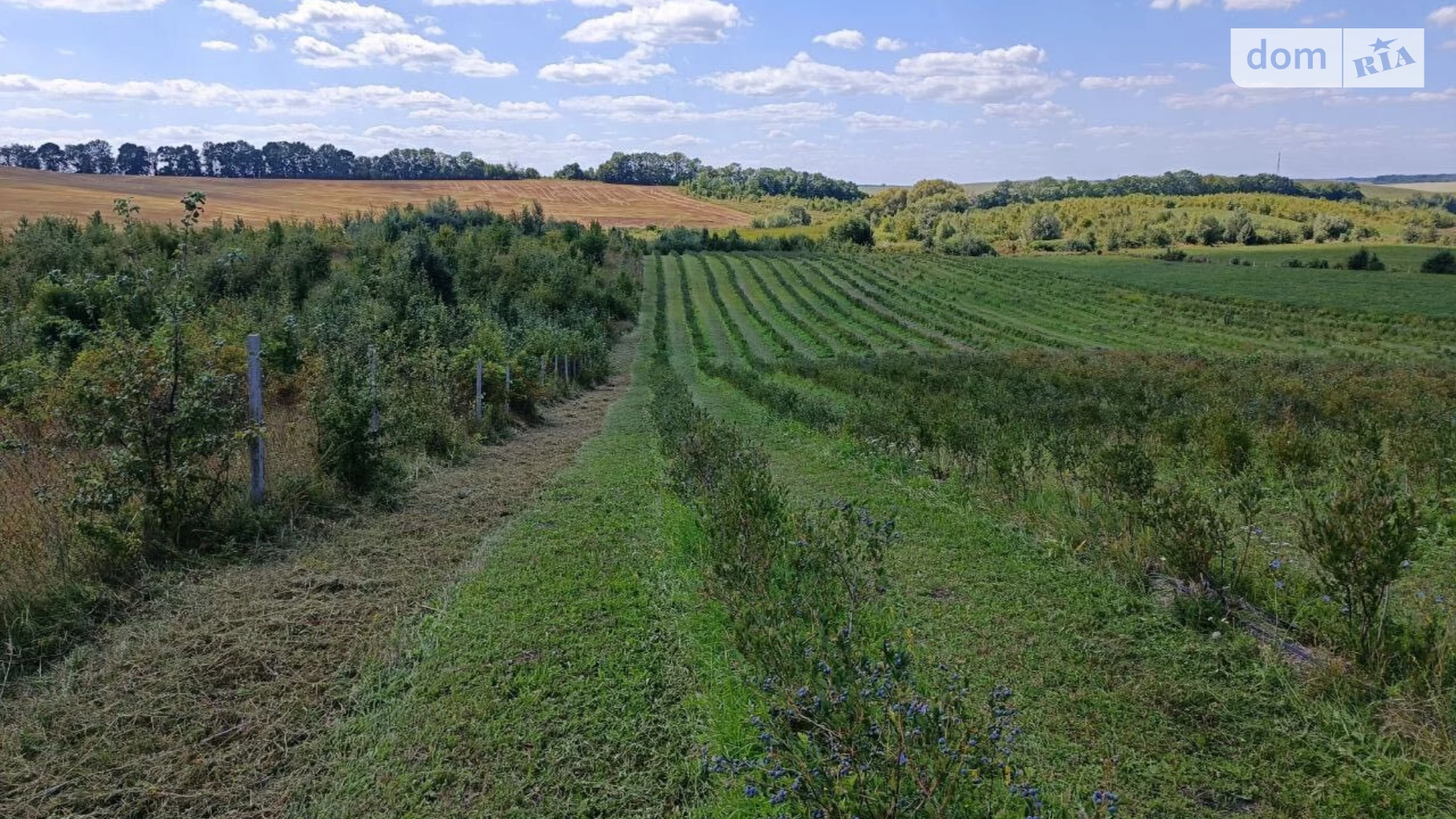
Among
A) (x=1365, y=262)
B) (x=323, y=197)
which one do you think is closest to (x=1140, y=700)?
(x=323, y=197)

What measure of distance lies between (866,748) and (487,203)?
78961 millimetres

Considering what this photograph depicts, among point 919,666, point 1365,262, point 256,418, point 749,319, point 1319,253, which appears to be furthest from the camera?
point 1319,253

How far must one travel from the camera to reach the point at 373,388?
9.45m

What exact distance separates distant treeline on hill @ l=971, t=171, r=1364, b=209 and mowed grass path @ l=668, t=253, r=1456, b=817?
136980 millimetres

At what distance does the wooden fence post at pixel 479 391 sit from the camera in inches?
553

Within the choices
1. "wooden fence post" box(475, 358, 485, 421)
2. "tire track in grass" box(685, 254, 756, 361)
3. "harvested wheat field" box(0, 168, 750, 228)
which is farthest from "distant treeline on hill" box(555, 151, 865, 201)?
"wooden fence post" box(475, 358, 485, 421)

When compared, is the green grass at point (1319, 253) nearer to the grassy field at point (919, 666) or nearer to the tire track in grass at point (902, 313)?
the tire track in grass at point (902, 313)

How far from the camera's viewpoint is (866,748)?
118 inches

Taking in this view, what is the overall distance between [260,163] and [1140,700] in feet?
345

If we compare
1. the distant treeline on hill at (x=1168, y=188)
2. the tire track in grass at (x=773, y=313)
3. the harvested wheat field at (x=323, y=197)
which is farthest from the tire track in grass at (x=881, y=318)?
the distant treeline on hill at (x=1168, y=188)

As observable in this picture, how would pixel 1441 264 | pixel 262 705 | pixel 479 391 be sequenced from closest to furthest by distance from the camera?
pixel 262 705 < pixel 479 391 < pixel 1441 264

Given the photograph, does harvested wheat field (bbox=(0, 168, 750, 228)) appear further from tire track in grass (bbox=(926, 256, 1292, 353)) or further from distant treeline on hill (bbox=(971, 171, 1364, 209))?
distant treeline on hill (bbox=(971, 171, 1364, 209))

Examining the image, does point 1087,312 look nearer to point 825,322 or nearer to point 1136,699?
point 825,322

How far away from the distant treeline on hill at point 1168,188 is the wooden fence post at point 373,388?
441ft
